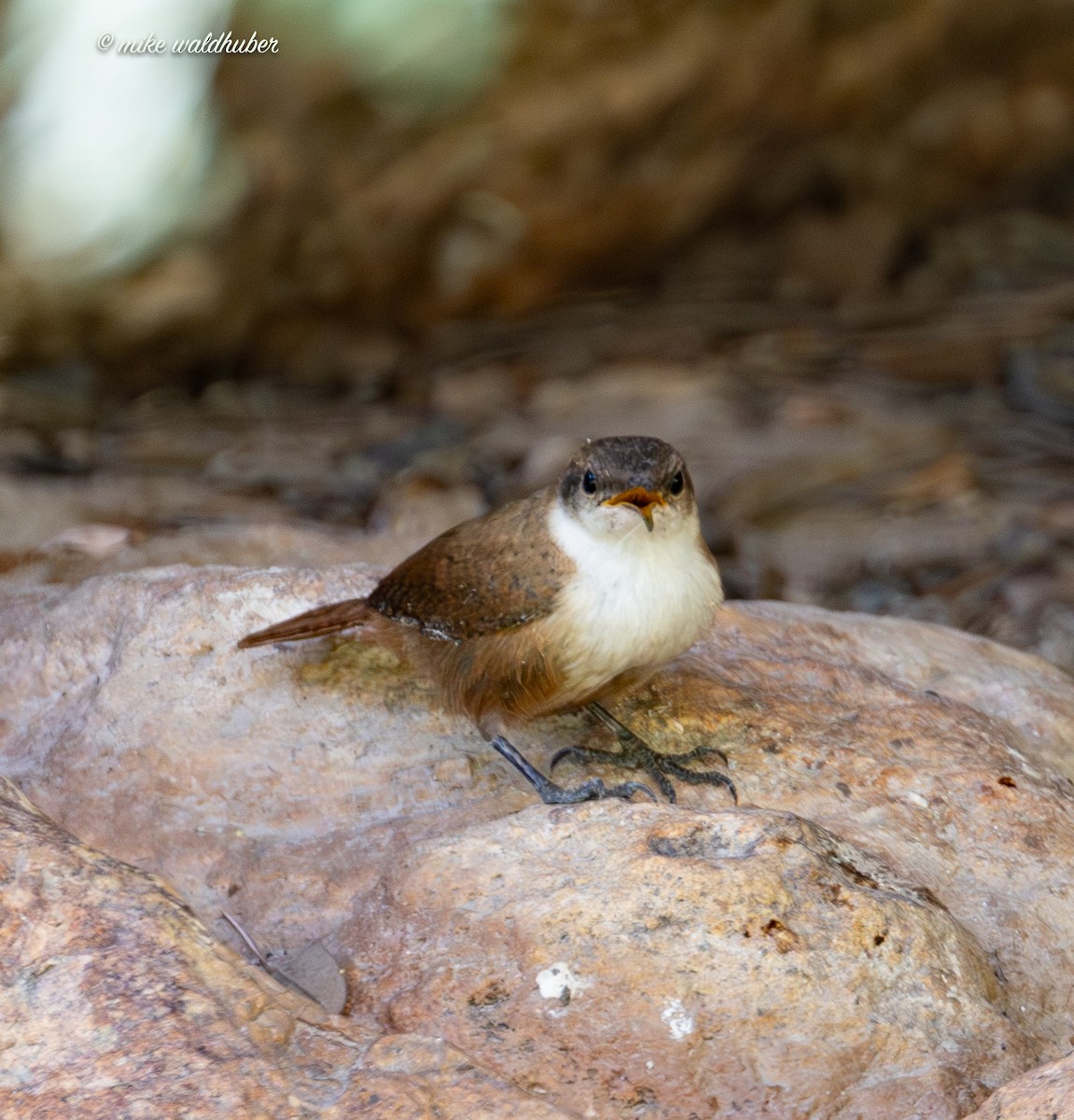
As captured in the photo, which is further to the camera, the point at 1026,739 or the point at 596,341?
the point at 596,341

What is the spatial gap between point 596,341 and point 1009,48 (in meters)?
2.57

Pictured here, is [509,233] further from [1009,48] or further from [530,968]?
[530,968]

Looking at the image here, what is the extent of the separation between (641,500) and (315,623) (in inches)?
39.7

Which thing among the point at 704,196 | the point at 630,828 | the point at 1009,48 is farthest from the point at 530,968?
the point at 1009,48

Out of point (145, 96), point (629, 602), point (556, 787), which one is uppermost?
point (145, 96)

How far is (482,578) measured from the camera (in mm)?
3723

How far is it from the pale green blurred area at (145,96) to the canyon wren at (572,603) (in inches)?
112

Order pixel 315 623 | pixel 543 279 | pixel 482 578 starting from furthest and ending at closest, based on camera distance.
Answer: pixel 543 279
pixel 315 623
pixel 482 578

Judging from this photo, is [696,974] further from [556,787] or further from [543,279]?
[543,279]

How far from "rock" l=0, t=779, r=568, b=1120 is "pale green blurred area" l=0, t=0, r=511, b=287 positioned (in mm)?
3936

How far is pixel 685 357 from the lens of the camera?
24.4 feet

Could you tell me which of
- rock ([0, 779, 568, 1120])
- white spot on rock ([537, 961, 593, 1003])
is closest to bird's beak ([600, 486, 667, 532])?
white spot on rock ([537, 961, 593, 1003])

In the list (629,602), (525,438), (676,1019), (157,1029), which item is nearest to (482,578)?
(629,602)

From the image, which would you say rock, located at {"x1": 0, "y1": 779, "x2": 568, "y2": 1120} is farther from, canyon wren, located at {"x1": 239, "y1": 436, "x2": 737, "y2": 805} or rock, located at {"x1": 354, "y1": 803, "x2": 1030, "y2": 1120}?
canyon wren, located at {"x1": 239, "y1": 436, "x2": 737, "y2": 805}
